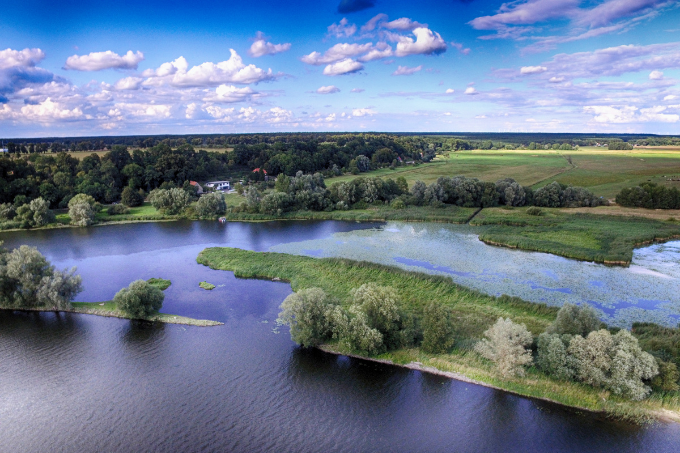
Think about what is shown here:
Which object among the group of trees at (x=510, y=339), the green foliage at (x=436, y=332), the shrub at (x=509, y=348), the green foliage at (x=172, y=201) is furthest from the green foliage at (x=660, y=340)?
the green foliage at (x=172, y=201)

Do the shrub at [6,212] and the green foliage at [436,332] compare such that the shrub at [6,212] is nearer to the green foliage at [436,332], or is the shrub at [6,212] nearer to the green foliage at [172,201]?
the green foliage at [172,201]

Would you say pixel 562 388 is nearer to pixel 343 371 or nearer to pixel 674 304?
pixel 343 371

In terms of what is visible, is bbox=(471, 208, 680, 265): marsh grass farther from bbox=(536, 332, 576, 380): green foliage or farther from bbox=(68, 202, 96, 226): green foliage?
bbox=(68, 202, 96, 226): green foliage

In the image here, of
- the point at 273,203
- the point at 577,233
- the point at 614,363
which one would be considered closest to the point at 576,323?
the point at 614,363

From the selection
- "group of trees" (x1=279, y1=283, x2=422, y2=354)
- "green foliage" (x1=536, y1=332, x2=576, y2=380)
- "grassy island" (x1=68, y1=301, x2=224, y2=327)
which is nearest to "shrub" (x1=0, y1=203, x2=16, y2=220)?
"grassy island" (x1=68, y1=301, x2=224, y2=327)

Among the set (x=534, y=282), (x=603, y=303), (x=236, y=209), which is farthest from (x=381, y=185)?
(x=603, y=303)

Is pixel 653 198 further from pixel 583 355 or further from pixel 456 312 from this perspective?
pixel 583 355
